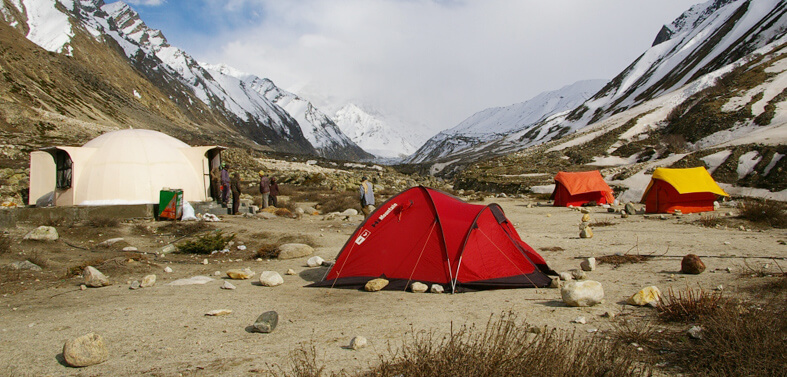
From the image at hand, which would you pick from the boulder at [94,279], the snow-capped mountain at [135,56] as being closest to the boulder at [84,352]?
the boulder at [94,279]

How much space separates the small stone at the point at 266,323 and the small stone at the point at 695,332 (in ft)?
13.2

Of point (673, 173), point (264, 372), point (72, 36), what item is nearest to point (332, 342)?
point (264, 372)

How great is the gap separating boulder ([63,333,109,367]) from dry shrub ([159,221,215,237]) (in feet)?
30.0

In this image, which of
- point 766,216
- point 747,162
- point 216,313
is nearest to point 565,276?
point 216,313

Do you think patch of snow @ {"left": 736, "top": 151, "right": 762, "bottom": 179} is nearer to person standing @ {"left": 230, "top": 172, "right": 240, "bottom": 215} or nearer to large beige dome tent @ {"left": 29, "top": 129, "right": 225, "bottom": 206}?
person standing @ {"left": 230, "top": 172, "right": 240, "bottom": 215}

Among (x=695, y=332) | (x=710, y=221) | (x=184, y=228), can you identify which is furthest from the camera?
(x=184, y=228)

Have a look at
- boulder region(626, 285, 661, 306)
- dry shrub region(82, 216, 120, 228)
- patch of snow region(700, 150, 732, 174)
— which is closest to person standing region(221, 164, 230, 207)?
dry shrub region(82, 216, 120, 228)

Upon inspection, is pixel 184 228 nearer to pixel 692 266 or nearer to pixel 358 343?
pixel 358 343

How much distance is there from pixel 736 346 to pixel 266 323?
4.21 meters

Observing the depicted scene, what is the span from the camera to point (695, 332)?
3969mm

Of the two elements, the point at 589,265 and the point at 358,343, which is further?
the point at 589,265

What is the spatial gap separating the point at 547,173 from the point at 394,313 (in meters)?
36.2

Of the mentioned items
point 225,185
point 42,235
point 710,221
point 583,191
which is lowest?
point 710,221

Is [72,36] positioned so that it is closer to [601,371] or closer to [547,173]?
[547,173]
